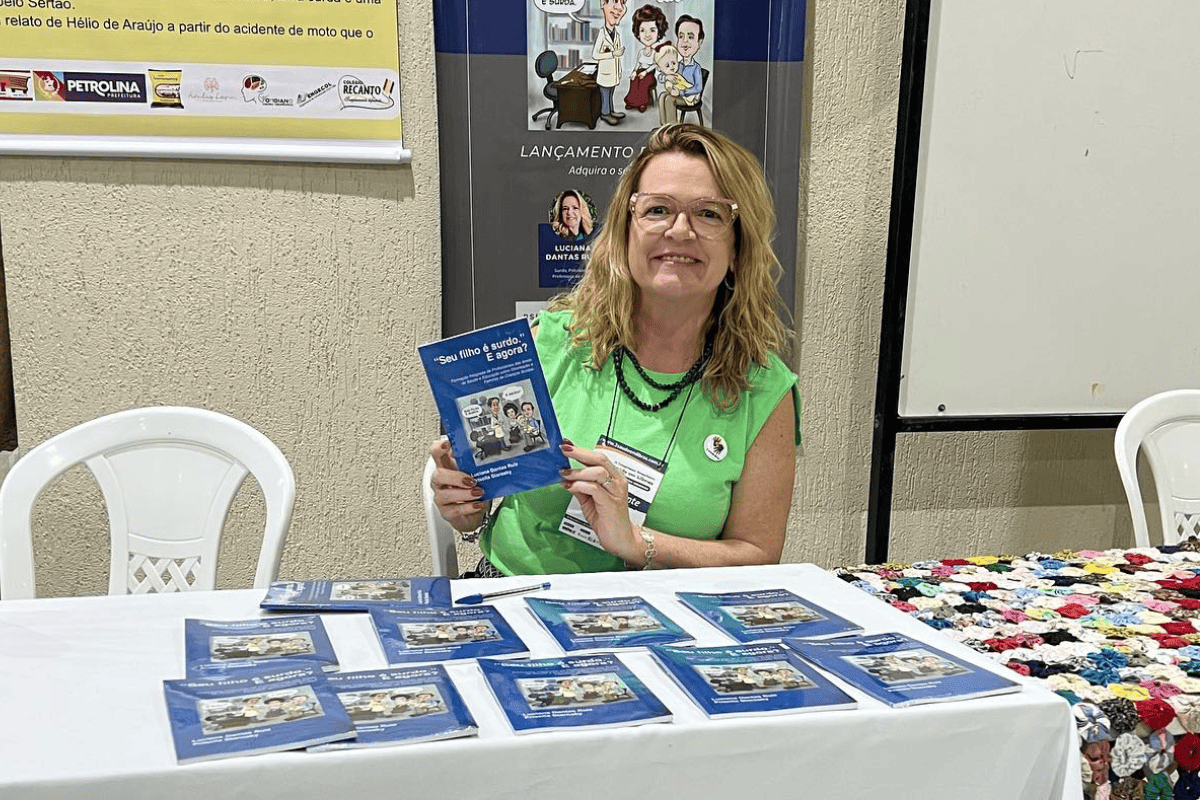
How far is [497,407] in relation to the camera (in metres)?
1.67

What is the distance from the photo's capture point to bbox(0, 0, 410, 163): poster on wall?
2.70m

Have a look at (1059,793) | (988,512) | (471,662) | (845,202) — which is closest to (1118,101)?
(845,202)

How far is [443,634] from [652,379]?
0.83m

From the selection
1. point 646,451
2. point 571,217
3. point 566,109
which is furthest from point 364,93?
point 646,451

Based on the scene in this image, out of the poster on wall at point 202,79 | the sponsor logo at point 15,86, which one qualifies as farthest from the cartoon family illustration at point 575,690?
the sponsor logo at point 15,86

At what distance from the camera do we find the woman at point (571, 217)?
9.96 feet

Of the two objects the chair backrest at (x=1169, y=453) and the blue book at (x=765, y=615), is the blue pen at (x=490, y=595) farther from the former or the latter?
the chair backrest at (x=1169, y=453)

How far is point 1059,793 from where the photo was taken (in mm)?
1223

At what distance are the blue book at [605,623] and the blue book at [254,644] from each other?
1.00ft

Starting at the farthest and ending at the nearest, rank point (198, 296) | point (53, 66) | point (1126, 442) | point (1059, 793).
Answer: point (198, 296) → point (53, 66) → point (1126, 442) → point (1059, 793)

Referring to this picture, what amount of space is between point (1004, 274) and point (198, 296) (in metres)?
2.32

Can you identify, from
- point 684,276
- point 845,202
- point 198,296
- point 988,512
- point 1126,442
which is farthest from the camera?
point 988,512

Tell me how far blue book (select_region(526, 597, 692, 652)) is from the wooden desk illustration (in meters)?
1.84

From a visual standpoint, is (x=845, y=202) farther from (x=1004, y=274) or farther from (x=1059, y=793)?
(x=1059, y=793)
